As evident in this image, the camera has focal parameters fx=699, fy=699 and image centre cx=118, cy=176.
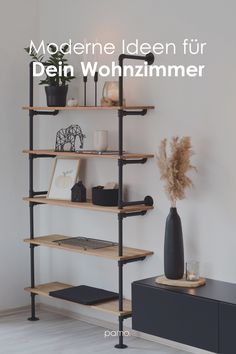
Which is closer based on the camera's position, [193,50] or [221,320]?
[221,320]

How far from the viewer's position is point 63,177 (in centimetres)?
497

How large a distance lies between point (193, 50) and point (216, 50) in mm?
183

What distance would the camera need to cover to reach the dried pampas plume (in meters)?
4.11

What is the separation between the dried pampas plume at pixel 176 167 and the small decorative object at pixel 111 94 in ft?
1.67

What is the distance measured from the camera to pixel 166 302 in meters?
3.91

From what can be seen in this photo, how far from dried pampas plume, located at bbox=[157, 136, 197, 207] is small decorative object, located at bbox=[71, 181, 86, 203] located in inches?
29.6

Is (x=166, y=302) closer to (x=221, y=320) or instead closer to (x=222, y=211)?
(x=221, y=320)

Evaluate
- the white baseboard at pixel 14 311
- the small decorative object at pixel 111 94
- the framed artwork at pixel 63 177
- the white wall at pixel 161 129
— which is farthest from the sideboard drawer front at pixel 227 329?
the white baseboard at pixel 14 311

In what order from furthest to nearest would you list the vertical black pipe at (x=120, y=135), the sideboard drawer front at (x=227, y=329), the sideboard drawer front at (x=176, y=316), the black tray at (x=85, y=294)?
1. the black tray at (x=85, y=294)
2. the vertical black pipe at (x=120, y=135)
3. the sideboard drawer front at (x=176, y=316)
4. the sideboard drawer front at (x=227, y=329)

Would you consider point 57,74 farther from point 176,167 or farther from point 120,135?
point 176,167

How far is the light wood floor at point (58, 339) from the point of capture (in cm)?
441

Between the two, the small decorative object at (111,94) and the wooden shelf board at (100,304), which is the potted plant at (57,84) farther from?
the wooden shelf board at (100,304)

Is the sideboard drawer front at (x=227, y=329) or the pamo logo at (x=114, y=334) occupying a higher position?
the sideboard drawer front at (x=227, y=329)

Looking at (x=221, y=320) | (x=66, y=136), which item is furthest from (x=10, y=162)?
(x=221, y=320)
